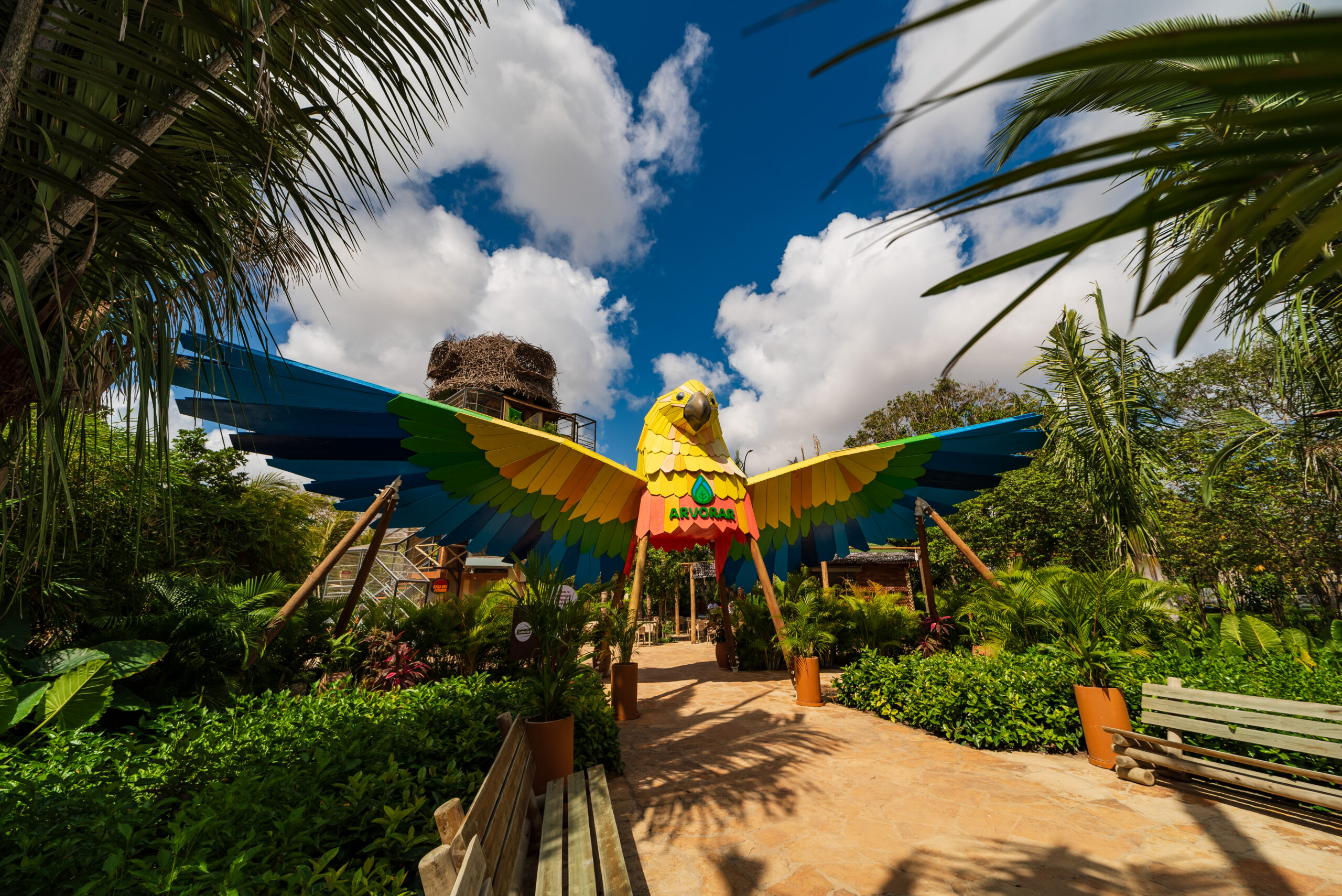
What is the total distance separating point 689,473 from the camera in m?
7.08

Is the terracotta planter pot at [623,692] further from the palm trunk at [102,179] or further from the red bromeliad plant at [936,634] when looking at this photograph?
the palm trunk at [102,179]

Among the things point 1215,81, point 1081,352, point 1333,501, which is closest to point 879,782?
point 1215,81

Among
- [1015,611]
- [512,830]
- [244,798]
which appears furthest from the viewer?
[1015,611]

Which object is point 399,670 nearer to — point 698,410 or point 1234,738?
point 698,410

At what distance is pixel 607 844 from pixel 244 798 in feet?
5.02

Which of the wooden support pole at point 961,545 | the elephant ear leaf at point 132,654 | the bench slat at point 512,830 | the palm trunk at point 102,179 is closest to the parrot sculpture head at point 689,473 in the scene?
the wooden support pole at point 961,545

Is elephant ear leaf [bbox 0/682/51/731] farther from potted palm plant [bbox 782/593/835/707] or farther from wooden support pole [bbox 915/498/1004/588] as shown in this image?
wooden support pole [bbox 915/498/1004/588]

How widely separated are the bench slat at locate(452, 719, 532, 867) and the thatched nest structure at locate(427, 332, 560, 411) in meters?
18.2

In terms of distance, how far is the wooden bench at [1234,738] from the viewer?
3.44m

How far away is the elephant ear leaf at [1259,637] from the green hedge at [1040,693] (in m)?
0.43

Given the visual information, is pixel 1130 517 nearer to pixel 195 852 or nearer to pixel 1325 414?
pixel 1325 414

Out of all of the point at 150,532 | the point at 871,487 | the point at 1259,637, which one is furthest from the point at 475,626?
the point at 1259,637

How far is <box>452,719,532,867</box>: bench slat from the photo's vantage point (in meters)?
1.95

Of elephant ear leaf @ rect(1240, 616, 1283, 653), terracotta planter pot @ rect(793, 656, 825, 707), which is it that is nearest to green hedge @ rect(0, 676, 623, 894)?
terracotta planter pot @ rect(793, 656, 825, 707)
